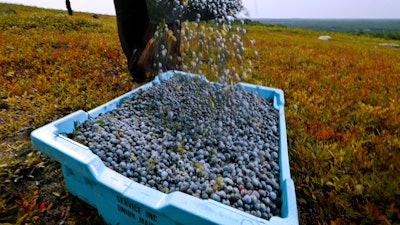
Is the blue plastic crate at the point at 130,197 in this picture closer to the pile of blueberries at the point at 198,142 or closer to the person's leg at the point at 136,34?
the pile of blueberries at the point at 198,142

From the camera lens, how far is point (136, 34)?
309cm

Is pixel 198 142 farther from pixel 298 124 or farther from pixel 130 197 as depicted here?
Result: pixel 298 124

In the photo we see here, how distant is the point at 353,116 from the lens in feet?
9.08

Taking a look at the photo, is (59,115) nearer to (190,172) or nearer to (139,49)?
(139,49)

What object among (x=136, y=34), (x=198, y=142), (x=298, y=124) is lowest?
(x=298, y=124)

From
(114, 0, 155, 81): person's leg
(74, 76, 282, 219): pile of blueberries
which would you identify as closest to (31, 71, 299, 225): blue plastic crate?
(74, 76, 282, 219): pile of blueberries

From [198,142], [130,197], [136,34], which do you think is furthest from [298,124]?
[136,34]

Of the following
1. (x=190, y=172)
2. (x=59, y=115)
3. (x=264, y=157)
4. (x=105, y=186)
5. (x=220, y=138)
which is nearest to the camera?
(x=105, y=186)

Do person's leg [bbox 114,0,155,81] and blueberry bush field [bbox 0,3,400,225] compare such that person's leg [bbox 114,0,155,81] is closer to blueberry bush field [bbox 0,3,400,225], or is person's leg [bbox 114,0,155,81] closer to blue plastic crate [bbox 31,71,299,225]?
blueberry bush field [bbox 0,3,400,225]

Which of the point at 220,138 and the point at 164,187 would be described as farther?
the point at 220,138

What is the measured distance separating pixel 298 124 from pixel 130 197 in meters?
1.87

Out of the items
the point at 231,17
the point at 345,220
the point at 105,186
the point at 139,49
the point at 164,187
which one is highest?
the point at 231,17

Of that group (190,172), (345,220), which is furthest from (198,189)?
(345,220)

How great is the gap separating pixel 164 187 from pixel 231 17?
147 centimetres
